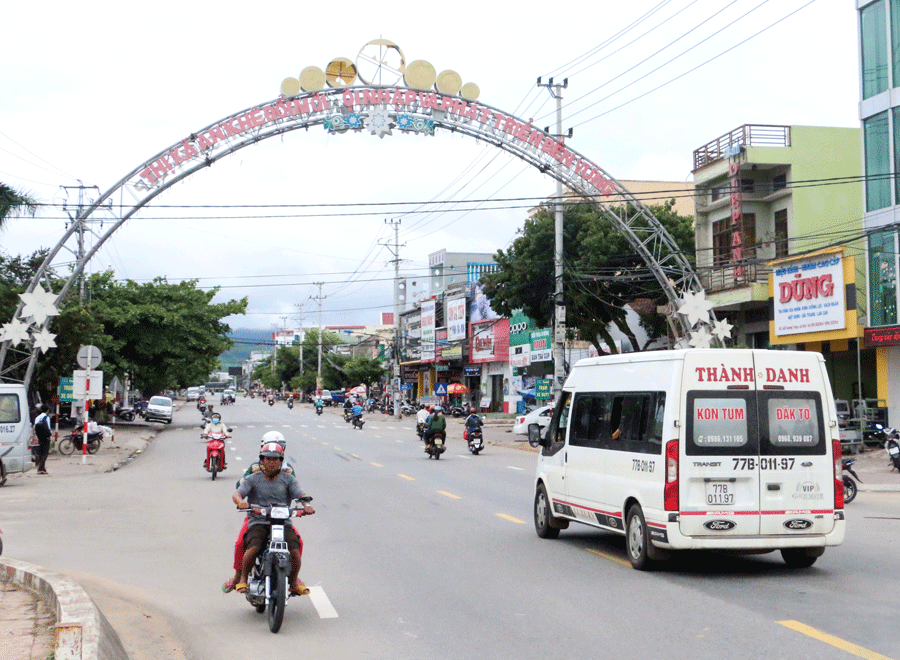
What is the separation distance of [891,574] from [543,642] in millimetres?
4678

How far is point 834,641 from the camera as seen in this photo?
696 centimetres

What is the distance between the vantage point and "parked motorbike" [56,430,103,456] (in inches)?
1243

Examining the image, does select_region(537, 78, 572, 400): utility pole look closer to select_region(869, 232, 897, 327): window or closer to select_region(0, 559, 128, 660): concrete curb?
select_region(869, 232, 897, 327): window

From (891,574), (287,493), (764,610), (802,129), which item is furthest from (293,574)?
(802,129)

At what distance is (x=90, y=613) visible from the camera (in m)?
6.75

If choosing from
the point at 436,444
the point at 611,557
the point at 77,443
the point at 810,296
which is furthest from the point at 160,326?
the point at 611,557

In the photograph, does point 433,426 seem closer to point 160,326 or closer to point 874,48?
point 874,48

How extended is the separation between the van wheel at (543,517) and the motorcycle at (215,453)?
11.9 meters

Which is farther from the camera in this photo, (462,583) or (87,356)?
(87,356)

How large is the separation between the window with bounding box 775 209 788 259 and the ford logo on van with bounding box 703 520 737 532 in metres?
26.6

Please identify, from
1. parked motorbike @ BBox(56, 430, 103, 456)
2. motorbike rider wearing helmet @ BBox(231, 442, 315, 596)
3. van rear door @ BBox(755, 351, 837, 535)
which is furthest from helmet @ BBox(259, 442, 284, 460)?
parked motorbike @ BBox(56, 430, 103, 456)

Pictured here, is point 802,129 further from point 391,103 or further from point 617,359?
point 617,359

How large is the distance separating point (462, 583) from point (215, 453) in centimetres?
1461

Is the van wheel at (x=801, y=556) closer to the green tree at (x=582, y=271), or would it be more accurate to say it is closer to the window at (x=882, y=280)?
the window at (x=882, y=280)
